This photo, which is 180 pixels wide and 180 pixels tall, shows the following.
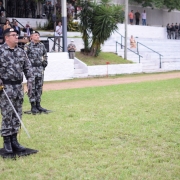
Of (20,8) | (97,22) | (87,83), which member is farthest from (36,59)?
(20,8)

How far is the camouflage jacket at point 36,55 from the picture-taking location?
29.1ft

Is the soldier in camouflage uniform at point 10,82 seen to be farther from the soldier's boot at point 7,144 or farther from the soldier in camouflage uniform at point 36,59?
the soldier in camouflage uniform at point 36,59

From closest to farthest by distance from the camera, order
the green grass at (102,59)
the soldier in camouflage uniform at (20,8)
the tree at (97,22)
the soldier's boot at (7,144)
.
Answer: the soldier's boot at (7,144)
the green grass at (102,59)
the tree at (97,22)
the soldier in camouflage uniform at (20,8)

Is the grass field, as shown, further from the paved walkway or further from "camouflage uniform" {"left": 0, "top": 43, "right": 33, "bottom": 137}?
the paved walkway

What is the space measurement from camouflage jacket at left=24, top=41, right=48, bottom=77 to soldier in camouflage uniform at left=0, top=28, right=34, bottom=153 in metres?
2.92

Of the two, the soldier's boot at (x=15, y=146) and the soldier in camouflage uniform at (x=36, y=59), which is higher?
the soldier in camouflage uniform at (x=36, y=59)

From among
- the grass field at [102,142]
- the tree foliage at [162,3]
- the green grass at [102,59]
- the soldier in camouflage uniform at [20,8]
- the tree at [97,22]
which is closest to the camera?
the grass field at [102,142]

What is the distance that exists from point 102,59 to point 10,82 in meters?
17.0

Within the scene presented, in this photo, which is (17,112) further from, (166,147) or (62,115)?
(62,115)

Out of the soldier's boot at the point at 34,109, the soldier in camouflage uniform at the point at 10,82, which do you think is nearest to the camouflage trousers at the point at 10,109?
the soldier in camouflage uniform at the point at 10,82

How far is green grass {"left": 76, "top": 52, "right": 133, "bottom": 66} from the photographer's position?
2172 cm

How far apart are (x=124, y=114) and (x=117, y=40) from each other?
757 inches

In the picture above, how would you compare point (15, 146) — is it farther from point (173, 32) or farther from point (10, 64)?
point (173, 32)

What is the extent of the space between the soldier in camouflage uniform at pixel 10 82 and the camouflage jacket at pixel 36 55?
292cm
